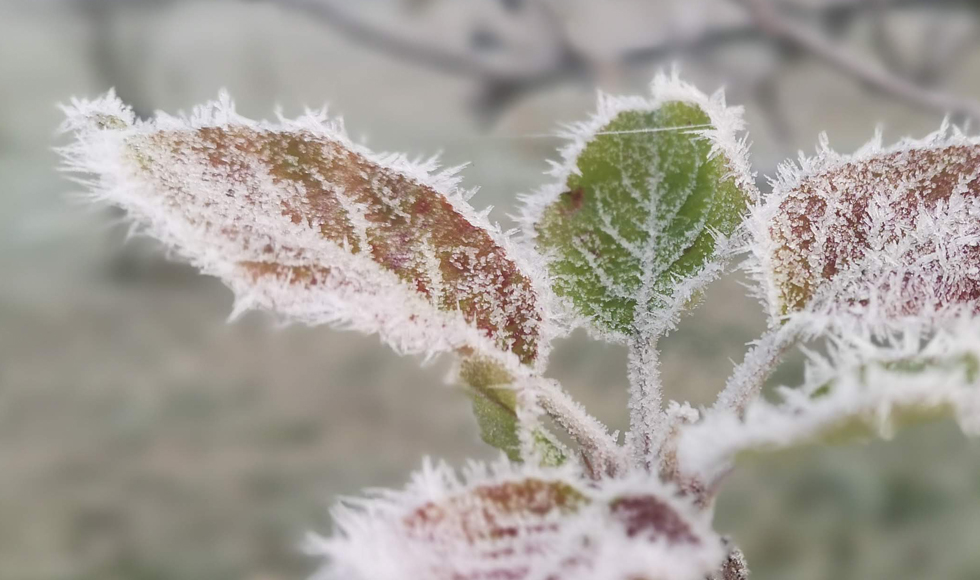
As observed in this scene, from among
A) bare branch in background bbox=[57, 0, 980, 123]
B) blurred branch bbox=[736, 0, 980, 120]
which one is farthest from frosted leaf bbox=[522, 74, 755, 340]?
bare branch in background bbox=[57, 0, 980, 123]

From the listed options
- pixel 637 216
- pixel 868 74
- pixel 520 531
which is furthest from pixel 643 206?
pixel 868 74

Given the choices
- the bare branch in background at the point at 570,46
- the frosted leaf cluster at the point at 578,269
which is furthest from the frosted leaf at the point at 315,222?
the bare branch in background at the point at 570,46

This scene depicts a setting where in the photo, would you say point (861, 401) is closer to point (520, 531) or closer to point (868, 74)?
point (520, 531)

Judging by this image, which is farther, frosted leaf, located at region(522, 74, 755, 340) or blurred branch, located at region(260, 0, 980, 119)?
blurred branch, located at region(260, 0, 980, 119)

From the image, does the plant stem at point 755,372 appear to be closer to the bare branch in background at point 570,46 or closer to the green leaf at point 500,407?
the green leaf at point 500,407

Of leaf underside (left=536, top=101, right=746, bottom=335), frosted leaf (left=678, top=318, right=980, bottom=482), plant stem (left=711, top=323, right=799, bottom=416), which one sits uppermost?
leaf underside (left=536, top=101, right=746, bottom=335)

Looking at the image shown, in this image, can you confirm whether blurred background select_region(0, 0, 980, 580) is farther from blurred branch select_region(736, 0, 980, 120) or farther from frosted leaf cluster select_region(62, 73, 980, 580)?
frosted leaf cluster select_region(62, 73, 980, 580)
